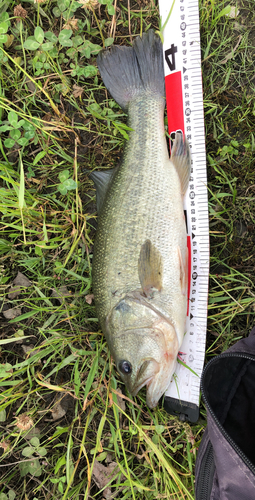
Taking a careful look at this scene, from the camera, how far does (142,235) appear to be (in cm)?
222

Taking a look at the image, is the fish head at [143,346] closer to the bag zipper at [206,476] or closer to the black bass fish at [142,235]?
the black bass fish at [142,235]

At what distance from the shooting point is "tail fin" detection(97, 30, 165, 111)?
7.86 ft

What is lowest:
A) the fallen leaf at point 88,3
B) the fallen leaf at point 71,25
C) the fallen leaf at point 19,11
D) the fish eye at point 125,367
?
the fish eye at point 125,367

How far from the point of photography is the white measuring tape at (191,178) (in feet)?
8.04

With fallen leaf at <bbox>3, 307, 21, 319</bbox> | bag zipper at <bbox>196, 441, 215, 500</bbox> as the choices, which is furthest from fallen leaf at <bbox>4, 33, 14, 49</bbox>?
bag zipper at <bbox>196, 441, 215, 500</bbox>

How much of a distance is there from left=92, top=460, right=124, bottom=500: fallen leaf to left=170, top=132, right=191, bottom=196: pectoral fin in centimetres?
230

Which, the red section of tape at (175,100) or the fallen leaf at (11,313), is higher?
the red section of tape at (175,100)

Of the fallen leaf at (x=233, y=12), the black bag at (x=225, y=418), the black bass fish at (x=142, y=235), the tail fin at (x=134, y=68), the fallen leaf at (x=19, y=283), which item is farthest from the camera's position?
the fallen leaf at (x=19, y=283)

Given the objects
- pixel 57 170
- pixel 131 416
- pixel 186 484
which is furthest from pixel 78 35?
pixel 186 484

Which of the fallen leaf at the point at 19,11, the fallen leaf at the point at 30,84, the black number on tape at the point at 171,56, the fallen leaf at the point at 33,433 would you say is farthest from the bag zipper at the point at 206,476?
the fallen leaf at the point at 19,11

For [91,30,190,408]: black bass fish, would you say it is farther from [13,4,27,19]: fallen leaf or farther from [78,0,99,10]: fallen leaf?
[13,4,27,19]: fallen leaf

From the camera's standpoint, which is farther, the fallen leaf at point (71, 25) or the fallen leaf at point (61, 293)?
the fallen leaf at point (61, 293)

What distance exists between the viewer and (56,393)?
2.69 meters

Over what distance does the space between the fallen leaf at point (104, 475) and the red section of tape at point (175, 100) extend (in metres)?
2.81
